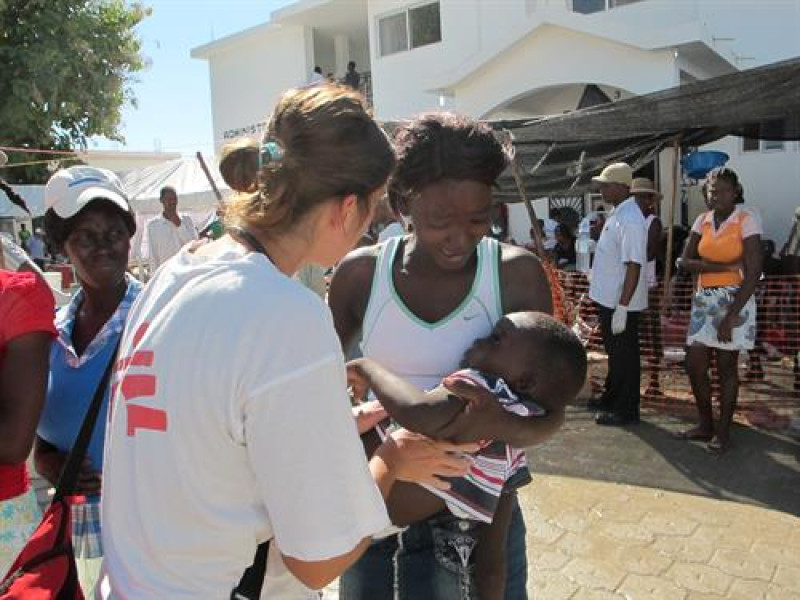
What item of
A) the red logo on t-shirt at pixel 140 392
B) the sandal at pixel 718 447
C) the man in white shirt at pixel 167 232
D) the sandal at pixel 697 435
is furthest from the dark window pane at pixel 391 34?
the red logo on t-shirt at pixel 140 392

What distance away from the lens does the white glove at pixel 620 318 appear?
Answer: 18.9 ft

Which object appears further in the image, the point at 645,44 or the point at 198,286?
the point at 645,44

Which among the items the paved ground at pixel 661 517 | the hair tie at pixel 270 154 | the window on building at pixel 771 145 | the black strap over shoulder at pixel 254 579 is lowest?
the paved ground at pixel 661 517

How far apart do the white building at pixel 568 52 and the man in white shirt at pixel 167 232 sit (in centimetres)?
332

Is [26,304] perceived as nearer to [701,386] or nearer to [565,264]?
[701,386]

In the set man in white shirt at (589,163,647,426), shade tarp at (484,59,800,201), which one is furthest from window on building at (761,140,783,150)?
man in white shirt at (589,163,647,426)

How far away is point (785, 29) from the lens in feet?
34.6

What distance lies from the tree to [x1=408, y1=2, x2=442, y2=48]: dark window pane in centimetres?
718

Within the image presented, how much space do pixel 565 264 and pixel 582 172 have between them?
14.4 ft

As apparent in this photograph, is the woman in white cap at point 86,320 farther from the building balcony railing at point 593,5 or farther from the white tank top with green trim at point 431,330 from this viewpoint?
the building balcony railing at point 593,5

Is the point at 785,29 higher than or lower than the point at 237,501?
higher

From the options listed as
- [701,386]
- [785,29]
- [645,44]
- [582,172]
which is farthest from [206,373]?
[785,29]

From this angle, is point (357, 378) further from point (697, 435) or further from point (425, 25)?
point (425, 25)

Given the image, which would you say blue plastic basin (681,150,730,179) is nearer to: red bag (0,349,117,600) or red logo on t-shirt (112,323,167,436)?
red bag (0,349,117,600)
